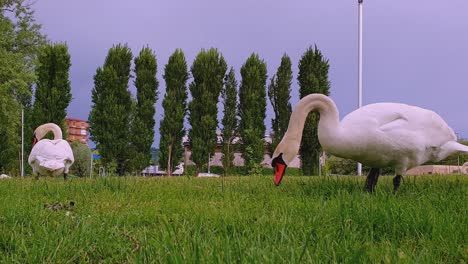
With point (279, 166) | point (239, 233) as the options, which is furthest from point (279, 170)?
point (239, 233)

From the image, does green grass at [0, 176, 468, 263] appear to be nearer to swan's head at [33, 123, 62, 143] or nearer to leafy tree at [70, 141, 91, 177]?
swan's head at [33, 123, 62, 143]

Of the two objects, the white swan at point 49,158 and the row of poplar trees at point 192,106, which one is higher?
the row of poplar trees at point 192,106

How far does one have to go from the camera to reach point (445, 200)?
442 cm

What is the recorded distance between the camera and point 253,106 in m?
30.0

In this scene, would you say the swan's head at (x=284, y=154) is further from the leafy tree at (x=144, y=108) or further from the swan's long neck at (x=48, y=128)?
the leafy tree at (x=144, y=108)

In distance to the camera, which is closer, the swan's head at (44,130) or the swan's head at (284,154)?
the swan's head at (284,154)

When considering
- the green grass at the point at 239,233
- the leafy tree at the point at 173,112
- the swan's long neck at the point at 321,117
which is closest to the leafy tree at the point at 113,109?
the leafy tree at the point at 173,112

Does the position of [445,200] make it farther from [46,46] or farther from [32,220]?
[46,46]

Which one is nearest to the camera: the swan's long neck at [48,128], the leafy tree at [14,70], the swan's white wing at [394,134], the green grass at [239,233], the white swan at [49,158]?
the green grass at [239,233]

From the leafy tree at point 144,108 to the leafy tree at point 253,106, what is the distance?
17.6 feet

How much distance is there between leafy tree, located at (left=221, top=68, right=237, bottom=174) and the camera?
30.5 meters

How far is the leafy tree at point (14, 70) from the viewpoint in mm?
24594

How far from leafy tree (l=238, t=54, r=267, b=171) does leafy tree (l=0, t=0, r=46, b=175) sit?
12087mm

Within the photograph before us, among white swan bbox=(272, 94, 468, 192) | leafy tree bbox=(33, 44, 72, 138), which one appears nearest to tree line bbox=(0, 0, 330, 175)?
leafy tree bbox=(33, 44, 72, 138)
